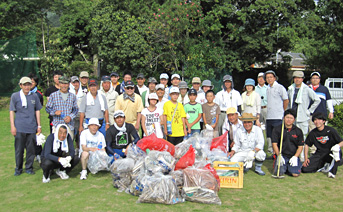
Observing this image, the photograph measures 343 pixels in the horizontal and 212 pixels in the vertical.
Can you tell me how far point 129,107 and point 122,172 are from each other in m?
1.77

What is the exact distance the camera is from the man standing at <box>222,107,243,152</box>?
20.7 ft

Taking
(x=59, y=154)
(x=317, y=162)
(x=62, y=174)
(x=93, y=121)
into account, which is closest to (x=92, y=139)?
(x=93, y=121)

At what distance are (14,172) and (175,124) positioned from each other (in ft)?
10.7

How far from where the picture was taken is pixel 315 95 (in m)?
6.55

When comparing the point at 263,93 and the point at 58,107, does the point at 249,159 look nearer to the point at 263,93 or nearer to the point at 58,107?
the point at 263,93

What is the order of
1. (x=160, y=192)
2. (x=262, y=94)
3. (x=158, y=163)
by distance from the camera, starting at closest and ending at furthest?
(x=160, y=192) → (x=158, y=163) → (x=262, y=94)

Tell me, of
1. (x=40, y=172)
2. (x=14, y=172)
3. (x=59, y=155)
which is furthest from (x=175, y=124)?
(x=14, y=172)

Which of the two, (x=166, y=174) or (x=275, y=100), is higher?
(x=275, y=100)

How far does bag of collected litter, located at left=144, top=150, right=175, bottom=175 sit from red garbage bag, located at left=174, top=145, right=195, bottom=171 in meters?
0.10

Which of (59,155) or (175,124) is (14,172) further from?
(175,124)

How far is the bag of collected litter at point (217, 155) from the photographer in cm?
566

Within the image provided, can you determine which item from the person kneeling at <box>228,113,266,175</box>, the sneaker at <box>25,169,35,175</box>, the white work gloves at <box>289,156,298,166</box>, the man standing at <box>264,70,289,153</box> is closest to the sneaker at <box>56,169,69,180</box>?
the sneaker at <box>25,169,35,175</box>

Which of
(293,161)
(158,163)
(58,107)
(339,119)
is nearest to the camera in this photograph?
(158,163)

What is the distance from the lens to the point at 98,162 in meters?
5.59
